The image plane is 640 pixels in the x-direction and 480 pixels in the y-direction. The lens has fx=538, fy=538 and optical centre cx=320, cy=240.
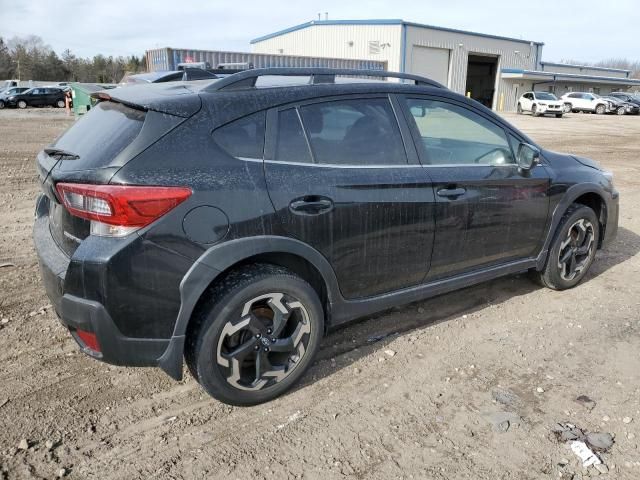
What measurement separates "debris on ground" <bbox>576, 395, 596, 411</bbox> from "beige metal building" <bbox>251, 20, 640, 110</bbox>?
1443 inches

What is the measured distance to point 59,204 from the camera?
107 inches

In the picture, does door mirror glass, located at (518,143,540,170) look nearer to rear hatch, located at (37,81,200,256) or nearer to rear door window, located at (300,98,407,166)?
rear door window, located at (300,98,407,166)

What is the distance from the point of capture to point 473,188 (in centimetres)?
360

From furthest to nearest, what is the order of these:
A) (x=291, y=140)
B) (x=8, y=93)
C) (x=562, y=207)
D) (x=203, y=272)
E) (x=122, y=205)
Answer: (x=8, y=93), (x=562, y=207), (x=291, y=140), (x=203, y=272), (x=122, y=205)

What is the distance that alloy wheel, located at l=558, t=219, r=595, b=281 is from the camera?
14.8 feet

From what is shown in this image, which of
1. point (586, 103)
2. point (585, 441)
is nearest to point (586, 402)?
point (585, 441)

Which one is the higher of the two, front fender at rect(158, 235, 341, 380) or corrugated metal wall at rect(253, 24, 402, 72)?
corrugated metal wall at rect(253, 24, 402, 72)

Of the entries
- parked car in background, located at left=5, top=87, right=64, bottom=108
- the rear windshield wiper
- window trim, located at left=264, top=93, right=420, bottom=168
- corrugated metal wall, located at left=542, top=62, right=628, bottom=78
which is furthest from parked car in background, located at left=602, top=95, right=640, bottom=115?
the rear windshield wiper

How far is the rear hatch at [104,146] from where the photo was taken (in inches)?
100

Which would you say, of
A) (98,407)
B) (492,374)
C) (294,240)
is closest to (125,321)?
(98,407)

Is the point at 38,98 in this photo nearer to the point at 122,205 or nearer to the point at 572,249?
the point at 572,249

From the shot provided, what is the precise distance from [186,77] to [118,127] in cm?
112

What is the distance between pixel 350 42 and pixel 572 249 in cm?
3892

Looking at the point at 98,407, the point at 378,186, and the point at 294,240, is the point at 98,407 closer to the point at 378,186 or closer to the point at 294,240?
the point at 294,240
